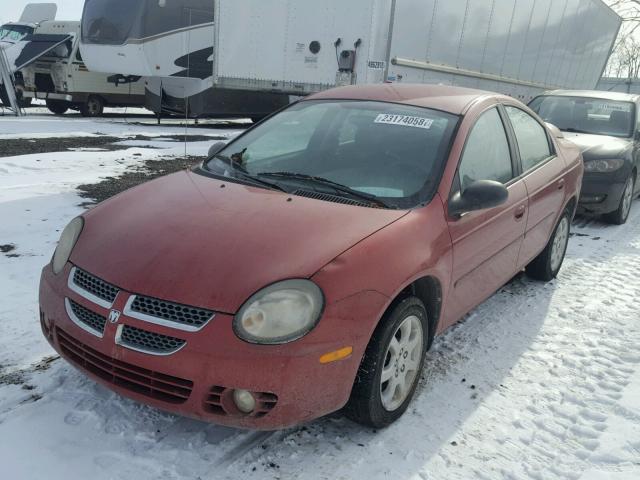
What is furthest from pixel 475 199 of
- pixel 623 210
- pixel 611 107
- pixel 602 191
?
pixel 611 107

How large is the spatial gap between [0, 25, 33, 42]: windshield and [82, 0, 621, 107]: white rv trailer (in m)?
4.29

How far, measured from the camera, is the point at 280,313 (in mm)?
2180

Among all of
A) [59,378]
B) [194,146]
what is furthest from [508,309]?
[194,146]

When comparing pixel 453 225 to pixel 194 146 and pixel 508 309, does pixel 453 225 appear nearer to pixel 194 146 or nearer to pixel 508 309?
pixel 508 309

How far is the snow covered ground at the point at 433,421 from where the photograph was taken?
2.34 meters

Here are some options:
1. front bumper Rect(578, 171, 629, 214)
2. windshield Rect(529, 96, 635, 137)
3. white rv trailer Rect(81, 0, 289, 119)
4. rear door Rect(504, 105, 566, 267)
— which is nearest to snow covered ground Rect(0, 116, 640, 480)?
rear door Rect(504, 105, 566, 267)

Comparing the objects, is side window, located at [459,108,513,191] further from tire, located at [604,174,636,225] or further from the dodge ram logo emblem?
tire, located at [604,174,636,225]

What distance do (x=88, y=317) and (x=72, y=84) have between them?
15.6 meters

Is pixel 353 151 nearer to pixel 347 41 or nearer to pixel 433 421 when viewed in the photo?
pixel 433 421

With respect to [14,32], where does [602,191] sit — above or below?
below

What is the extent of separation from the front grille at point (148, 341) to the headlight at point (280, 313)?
0.26 metres

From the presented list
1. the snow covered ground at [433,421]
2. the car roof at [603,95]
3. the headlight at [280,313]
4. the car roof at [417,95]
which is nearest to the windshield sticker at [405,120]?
the car roof at [417,95]

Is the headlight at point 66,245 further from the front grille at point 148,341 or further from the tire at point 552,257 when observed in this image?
the tire at point 552,257

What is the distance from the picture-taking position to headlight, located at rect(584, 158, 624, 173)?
673 centimetres
